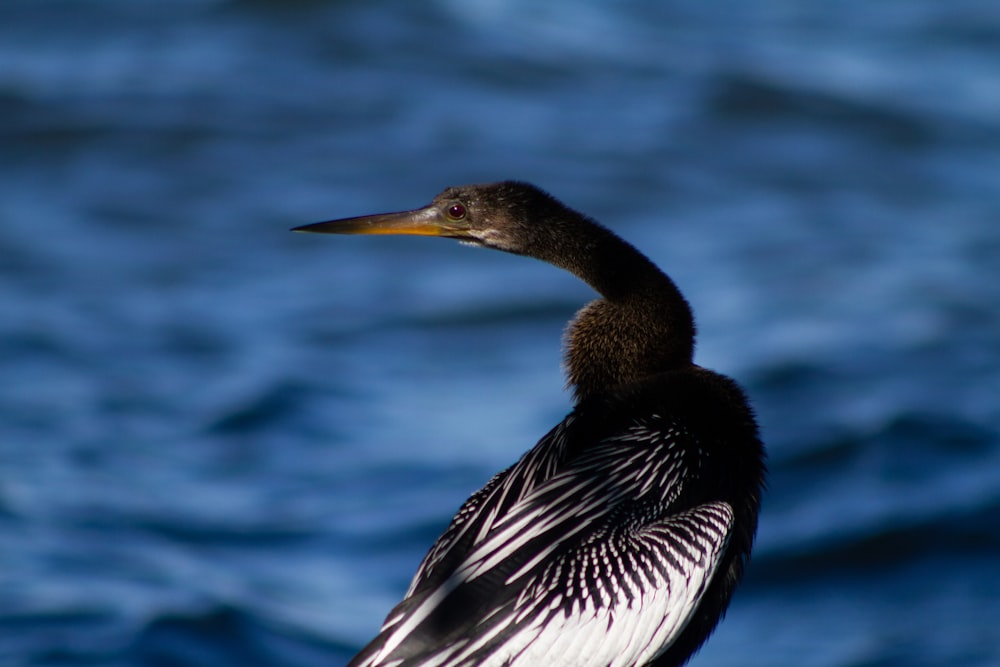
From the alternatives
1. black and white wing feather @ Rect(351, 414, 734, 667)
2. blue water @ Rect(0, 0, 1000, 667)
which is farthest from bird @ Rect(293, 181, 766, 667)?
blue water @ Rect(0, 0, 1000, 667)

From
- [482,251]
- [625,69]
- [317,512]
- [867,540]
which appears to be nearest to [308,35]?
[625,69]

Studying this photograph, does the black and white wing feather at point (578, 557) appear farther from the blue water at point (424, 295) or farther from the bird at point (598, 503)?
the blue water at point (424, 295)

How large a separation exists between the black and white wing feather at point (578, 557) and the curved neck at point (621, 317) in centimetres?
24

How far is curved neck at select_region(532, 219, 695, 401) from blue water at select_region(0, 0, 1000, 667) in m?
3.67

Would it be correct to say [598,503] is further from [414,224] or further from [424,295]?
[424,295]

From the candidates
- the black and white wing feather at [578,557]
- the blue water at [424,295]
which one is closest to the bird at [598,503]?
the black and white wing feather at [578,557]

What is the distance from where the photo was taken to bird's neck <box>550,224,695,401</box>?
17.6 feet

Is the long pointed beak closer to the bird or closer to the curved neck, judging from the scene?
the bird

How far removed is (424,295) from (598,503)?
825 cm

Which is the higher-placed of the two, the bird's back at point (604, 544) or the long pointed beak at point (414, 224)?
the long pointed beak at point (414, 224)

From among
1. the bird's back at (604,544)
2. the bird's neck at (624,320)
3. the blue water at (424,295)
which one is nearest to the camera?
the bird's back at (604,544)

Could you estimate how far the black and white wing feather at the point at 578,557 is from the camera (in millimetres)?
4855

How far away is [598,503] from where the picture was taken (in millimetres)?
5113

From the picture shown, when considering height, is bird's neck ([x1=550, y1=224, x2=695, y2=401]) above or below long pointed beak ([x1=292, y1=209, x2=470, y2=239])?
below
